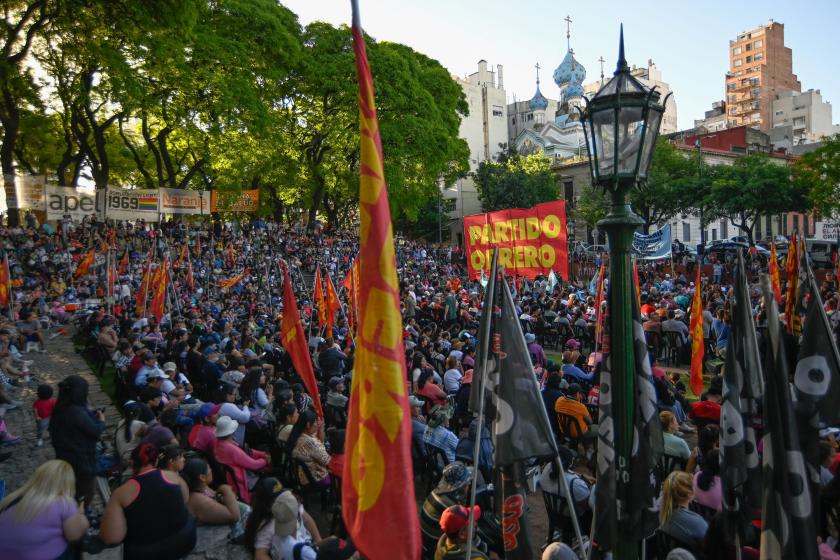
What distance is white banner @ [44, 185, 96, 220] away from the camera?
2443 centimetres

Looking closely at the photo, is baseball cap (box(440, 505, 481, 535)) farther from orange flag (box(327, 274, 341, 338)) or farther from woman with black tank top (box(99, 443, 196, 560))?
orange flag (box(327, 274, 341, 338))

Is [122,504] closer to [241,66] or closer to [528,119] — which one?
[241,66]

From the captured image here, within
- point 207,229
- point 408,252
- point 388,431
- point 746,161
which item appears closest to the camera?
point 388,431

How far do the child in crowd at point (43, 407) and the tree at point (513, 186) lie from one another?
4237cm

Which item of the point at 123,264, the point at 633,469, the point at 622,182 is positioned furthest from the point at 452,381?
the point at 123,264

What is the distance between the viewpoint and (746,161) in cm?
3906

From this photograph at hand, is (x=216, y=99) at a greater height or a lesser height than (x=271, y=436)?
greater

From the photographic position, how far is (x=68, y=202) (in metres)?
24.9

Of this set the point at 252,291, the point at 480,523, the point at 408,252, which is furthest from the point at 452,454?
the point at 408,252

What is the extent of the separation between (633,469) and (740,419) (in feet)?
2.95

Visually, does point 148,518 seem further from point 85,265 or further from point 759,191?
point 759,191

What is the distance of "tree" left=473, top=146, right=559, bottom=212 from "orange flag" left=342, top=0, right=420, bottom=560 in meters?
45.9

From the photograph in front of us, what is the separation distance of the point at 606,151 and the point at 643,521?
2.56 m

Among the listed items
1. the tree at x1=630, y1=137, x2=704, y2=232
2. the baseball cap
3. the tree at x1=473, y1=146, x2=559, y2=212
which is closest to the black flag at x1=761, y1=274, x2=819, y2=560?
the baseball cap
